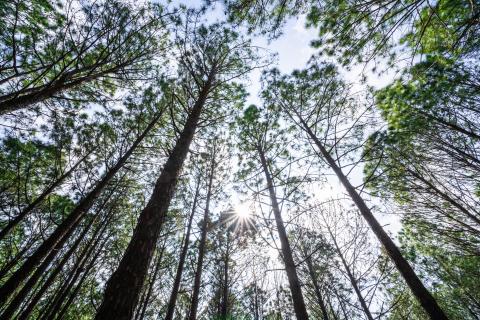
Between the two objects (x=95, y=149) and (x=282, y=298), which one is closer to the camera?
(x=95, y=149)

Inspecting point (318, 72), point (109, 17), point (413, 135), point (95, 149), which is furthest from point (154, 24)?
point (413, 135)

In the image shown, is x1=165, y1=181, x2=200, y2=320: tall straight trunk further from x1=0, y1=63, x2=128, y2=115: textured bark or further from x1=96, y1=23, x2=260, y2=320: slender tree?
x1=0, y1=63, x2=128, y2=115: textured bark

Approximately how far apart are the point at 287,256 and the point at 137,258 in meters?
3.87

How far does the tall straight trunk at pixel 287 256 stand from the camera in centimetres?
460

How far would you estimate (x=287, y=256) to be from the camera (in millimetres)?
5387

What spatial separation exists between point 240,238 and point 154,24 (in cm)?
1000

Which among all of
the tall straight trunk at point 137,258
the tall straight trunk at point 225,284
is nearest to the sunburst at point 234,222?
the tall straight trunk at point 225,284

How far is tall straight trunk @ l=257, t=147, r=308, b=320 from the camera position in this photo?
4598mm

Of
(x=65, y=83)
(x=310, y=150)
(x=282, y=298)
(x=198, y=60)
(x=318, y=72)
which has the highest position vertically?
(x=198, y=60)

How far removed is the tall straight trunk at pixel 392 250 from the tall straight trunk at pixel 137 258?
4.64 meters

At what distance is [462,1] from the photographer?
455 cm

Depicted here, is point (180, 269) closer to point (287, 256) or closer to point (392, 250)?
point (287, 256)

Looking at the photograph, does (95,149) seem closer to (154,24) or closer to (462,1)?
(154,24)

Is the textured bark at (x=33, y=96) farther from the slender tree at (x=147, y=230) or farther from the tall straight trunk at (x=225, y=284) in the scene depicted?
the tall straight trunk at (x=225, y=284)
